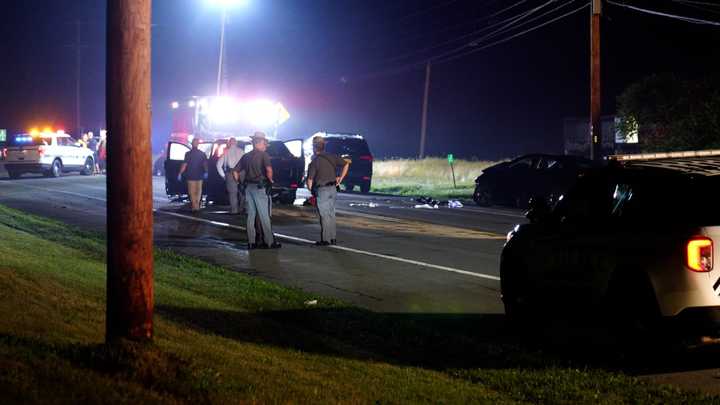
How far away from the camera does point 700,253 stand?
762cm

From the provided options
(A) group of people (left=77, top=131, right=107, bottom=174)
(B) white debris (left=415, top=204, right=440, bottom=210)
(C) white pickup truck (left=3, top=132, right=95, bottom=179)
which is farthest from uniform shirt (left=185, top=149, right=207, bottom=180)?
(A) group of people (left=77, top=131, right=107, bottom=174)

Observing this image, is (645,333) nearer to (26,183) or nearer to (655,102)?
(655,102)

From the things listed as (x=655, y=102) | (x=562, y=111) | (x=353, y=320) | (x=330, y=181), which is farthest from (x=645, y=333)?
(x=562, y=111)

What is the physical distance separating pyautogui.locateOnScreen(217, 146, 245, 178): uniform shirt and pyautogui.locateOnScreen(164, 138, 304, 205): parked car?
194 centimetres

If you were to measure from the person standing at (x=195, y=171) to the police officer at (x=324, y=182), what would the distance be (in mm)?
7966

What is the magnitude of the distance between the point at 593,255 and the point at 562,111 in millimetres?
55114

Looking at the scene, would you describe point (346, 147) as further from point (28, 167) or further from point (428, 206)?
point (28, 167)


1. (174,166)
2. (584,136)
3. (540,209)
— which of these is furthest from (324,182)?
(584,136)

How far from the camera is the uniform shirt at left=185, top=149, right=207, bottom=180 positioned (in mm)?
24734

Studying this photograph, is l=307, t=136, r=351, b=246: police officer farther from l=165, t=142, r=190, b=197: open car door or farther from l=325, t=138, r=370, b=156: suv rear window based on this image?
l=325, t=138, r=370, b=156: suv rear window

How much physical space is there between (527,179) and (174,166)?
9.25 metres

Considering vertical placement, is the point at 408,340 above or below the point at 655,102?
below

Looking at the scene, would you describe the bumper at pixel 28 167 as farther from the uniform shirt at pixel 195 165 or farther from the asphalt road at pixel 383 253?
the uniform shirt at pixel 195 165

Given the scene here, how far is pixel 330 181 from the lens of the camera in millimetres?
17031
